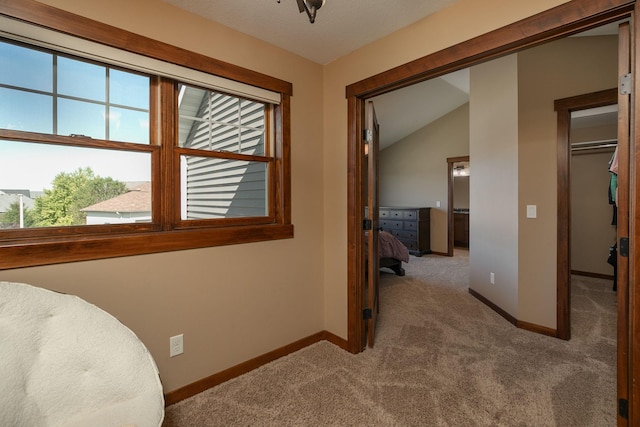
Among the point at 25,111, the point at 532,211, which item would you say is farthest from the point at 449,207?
the point at 25,111

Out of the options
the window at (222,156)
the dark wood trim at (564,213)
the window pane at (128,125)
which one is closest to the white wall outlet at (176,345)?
the window at (222,156)

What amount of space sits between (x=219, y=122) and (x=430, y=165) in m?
5.65

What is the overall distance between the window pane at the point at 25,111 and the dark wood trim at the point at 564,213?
12.0 feet

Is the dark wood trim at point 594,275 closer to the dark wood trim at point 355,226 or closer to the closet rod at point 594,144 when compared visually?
the closet rod at point 594,144

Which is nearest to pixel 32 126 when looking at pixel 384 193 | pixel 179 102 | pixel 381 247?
pixel 179 102

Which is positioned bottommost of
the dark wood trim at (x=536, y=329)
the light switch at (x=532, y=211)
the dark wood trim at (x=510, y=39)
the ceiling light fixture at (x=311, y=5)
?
the dark wood trim at (x=536, y=329)

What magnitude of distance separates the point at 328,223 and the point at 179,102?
1427 mm

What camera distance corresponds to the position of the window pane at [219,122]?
6.45 ft

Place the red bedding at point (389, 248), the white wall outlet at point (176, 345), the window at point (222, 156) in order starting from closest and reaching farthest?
the white wall outlet at point (176, 345), the window at point (222, 156), the red bedding at point (389, 248)

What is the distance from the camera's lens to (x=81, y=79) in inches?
62.6

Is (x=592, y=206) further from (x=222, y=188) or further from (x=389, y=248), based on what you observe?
(x=222, y=188)

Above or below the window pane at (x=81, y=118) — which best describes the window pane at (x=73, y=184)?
below

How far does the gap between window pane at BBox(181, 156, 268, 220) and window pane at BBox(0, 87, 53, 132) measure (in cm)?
67

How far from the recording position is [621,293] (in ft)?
4.41
